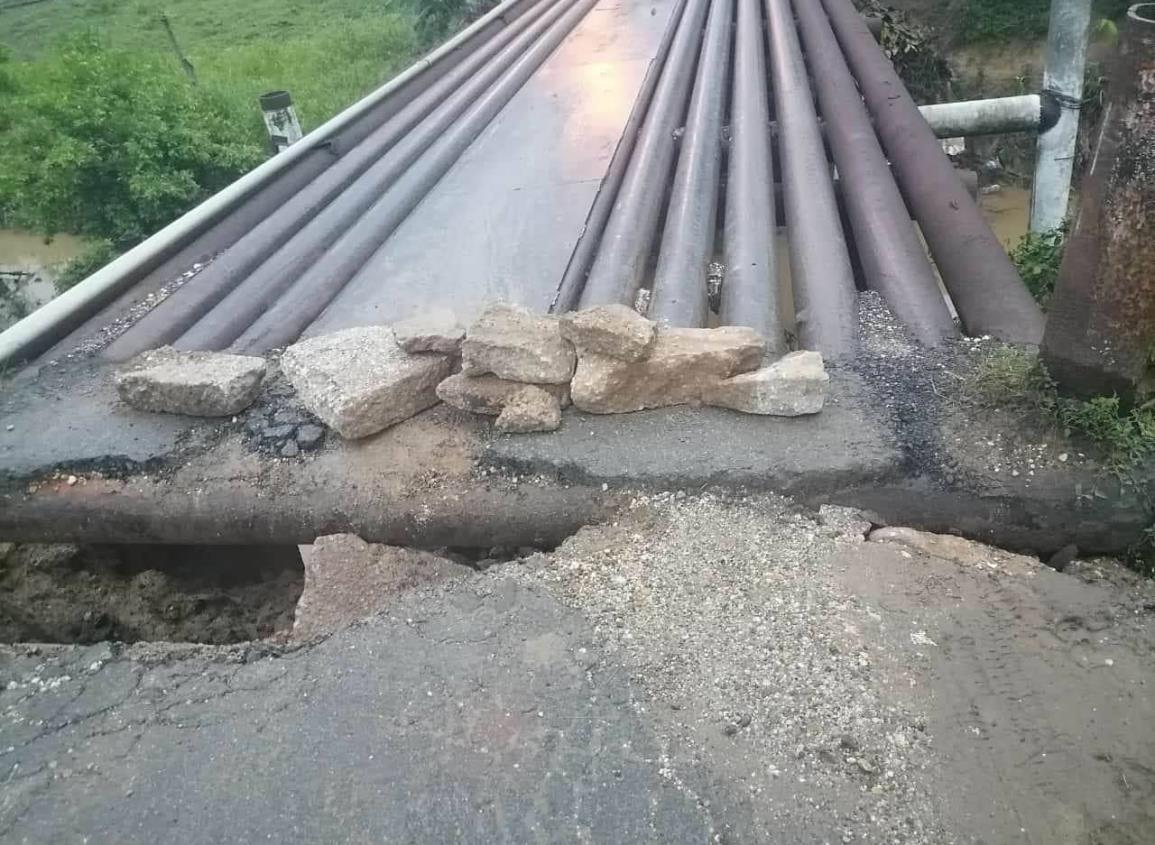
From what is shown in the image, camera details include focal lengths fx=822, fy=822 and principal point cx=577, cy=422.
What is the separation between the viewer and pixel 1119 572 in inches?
123

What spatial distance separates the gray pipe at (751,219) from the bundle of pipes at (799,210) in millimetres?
13

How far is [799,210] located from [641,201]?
3.45 feet

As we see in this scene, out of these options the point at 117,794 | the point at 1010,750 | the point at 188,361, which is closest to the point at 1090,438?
the point at 1010,750

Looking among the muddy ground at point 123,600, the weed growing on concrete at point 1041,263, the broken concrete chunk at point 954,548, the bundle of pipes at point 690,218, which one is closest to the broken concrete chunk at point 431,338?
the bundle of pipes at point 690,218

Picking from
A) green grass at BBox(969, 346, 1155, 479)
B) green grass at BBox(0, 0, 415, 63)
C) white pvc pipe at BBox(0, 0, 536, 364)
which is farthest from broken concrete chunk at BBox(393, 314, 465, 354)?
green grass at BBox(0, 0, 415, 63)

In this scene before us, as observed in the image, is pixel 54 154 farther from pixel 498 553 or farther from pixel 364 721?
pixel 364 721

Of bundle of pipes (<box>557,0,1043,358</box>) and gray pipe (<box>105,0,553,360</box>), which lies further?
gray pipe (<box>105,0,553,360</box>)

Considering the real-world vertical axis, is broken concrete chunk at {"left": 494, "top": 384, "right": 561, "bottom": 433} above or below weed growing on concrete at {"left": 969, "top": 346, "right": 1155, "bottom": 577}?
above

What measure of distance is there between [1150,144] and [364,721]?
10.8 ft

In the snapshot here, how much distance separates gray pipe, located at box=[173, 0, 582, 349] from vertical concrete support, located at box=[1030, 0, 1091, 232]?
17.7 feet

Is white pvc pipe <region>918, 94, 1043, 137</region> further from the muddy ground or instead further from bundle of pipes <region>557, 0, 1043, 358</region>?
the muddy ground

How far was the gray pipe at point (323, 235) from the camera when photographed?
4.90m

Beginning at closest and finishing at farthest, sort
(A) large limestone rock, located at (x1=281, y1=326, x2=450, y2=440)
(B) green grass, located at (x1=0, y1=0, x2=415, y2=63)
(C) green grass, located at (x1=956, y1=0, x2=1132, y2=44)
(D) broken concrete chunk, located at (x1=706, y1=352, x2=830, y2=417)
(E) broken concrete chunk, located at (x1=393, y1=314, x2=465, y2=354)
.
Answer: (D) broken concrete chunk, located at (x1=706, y1=352, x2=830, y2=417) → (A) large limestone rock, located at (x1=281, y1=326, x2=450, y2=440) → (E) broken concrete chunk, located at (x1=393, y1=314, x2=465, y2=354) → (C) green grass, located at (x1=956, y1=0, x2=1132, y2=44) → (B) green grass, located at (x1=0, y1=0, x2=415, y2=63)

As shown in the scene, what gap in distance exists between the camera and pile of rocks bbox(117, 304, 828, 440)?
11.9 feet
